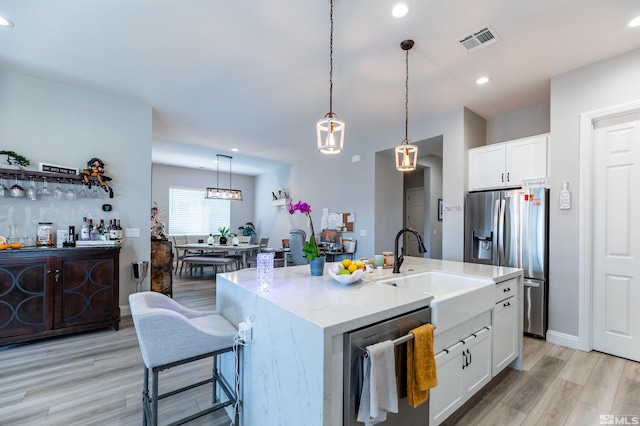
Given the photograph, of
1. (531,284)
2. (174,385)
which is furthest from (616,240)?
(174,385)

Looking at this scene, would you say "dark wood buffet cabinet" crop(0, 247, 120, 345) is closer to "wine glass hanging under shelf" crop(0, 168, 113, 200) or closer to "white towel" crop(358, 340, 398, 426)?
"wine glass hanging under shelf" crop(0, 168, 113, 200)

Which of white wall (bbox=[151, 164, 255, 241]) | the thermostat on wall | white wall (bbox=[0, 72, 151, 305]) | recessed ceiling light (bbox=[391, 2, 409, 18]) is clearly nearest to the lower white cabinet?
the thermostat on wall

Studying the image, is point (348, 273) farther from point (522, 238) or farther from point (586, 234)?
point (586, 234)

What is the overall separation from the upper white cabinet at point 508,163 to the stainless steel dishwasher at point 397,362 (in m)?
2.80

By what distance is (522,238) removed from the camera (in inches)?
128

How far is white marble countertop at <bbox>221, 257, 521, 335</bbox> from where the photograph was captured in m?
1.15

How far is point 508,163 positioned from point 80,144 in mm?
5333

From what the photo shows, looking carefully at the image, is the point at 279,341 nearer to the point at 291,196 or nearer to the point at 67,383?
the point at 67,383

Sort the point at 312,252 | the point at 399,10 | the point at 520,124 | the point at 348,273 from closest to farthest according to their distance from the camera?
the point at 348,273, the point at 312,252, the point at 399,10, the point at 520,124

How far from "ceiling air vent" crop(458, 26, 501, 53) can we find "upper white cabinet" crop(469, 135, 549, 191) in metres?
1.46

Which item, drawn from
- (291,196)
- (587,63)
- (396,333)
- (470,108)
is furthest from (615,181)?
(291,196)

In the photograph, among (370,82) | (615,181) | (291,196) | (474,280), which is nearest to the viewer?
(474,280)

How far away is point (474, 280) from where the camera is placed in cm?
212

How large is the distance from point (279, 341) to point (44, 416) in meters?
1.86
